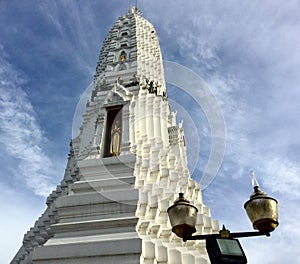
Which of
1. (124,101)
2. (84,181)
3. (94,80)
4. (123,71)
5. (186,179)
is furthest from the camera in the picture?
(94,80)

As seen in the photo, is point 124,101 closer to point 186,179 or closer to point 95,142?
point 95,142

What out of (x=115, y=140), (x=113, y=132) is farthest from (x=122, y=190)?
(x=113, y=132)

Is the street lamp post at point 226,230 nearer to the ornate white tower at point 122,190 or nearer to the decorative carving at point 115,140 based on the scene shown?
the ornate white tower at point 122,190

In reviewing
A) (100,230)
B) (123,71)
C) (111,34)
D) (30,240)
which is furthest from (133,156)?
(111,34)

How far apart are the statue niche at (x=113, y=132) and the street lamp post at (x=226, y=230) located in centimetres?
719

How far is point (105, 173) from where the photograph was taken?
9.76 meters

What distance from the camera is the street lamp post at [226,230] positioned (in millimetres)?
3902

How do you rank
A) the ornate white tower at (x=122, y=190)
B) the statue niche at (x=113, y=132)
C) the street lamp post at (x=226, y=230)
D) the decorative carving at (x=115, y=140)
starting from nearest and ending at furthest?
the street lamp post at (x=226, y=230) → the ornate white tower at (x=122, y=190) → the decorative carving at (x=115, y=140) → the statue niche at (x=113, y=132)

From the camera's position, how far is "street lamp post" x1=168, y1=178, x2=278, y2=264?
390cm

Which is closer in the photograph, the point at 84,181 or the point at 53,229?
the point at 53,229

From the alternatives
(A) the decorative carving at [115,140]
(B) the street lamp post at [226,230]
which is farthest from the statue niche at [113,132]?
(B) the street lamp post at [226,230]

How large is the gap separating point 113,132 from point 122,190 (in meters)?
3.92

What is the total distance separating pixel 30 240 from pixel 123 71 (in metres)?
9.05

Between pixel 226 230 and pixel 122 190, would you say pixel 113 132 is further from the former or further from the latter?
pixel 226 230
